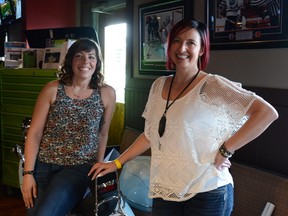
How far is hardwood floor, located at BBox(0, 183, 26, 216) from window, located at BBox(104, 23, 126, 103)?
4.30 feet

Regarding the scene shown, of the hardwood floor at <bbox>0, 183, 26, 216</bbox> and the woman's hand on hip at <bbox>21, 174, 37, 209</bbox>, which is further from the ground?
the woman's hand on hip at <bbox>21, 174, 37, 209</bbox>

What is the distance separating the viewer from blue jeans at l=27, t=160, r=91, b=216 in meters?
1.48

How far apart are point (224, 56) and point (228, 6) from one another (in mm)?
280

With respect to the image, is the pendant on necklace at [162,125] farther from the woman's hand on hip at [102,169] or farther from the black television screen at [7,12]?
the black television screen at [7,12]

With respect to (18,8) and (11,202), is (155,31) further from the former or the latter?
(18,8)

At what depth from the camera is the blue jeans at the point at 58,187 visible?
1.48 m

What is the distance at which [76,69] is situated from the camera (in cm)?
167

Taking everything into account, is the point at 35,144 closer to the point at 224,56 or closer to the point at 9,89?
the point at 224,56

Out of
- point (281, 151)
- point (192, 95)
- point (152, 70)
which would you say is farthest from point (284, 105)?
point (152, 70)

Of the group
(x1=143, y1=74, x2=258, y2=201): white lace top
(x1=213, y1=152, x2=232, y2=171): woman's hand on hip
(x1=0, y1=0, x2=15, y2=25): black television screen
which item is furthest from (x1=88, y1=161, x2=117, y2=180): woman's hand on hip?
(x1=0, y1=0, x2=15, y2=25): black television screen

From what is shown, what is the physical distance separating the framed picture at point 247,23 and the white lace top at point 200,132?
2.31 ft

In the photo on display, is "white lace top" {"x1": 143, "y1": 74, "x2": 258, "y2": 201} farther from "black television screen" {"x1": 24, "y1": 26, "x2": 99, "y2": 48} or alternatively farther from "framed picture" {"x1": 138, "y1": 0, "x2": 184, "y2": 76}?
"black television screen" {"x1": 24, "y1": 26, "x2": 99, "y2": 48}

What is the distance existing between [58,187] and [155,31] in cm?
148

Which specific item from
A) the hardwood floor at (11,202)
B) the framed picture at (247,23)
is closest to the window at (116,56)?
the hardwood floor at (11,202)
